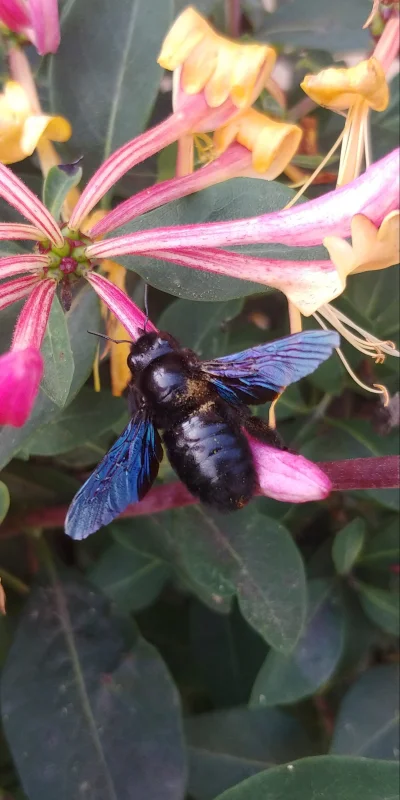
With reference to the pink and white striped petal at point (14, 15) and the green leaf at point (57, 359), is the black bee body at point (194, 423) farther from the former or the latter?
the pink and white striped petal at point (14, 15)

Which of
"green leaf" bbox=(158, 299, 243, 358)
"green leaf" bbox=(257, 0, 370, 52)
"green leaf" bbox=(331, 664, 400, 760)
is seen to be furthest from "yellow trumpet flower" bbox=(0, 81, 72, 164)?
"green leaf" bbox=(331, 664, 400, 760)

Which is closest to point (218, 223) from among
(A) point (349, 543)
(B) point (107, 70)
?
(B) point (107, 70)

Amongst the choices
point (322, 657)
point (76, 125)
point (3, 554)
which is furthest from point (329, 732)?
point (76, 125)

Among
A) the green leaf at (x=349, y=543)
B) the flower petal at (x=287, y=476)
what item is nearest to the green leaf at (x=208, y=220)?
the flower petal at (x=287, y=476)

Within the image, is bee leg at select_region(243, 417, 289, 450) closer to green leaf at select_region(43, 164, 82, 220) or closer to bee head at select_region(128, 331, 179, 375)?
bee head at select_region(128, 331, 179, 375)

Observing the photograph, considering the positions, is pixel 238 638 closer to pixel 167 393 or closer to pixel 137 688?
pixel 137 688

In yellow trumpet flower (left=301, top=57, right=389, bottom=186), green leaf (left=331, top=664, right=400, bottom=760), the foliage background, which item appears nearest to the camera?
yellow trumpet flower (left=301, top=57, right=389, bottom=186)

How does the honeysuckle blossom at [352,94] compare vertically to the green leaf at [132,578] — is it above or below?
above
